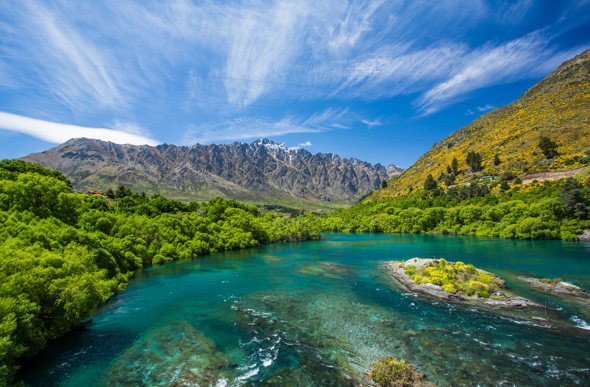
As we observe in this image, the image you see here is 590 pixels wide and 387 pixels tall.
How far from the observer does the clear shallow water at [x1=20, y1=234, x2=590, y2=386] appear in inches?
541

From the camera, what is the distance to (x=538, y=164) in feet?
318

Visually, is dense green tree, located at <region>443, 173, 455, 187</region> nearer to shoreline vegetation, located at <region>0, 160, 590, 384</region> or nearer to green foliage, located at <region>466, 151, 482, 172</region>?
shoreline vegetation, located at <region>0, 160, 590, 384</region>

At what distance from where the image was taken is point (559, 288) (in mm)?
25734

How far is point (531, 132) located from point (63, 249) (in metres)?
158

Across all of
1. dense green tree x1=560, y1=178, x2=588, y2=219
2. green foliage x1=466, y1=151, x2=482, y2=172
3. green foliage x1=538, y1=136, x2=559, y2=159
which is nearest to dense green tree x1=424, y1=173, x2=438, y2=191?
green foliage x1=466, y1=151, x2=482, y2=172

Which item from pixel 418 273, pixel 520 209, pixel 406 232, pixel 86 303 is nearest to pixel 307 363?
pixel 86 303

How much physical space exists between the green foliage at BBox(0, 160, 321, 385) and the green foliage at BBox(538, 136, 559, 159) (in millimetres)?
112373

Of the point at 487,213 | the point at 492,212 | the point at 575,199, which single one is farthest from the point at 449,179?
the point at 575,199

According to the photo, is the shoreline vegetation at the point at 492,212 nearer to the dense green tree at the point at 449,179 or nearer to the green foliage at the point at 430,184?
the green foliage at the point at 430,184

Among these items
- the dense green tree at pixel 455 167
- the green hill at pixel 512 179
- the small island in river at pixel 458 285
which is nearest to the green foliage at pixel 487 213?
the green hill at pixel 512 179

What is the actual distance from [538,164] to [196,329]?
418ft

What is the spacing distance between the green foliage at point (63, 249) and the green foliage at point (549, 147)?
112373 millimetres

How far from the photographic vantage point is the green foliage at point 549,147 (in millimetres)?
95375

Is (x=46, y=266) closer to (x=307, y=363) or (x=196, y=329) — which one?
(x=196, y=329)
